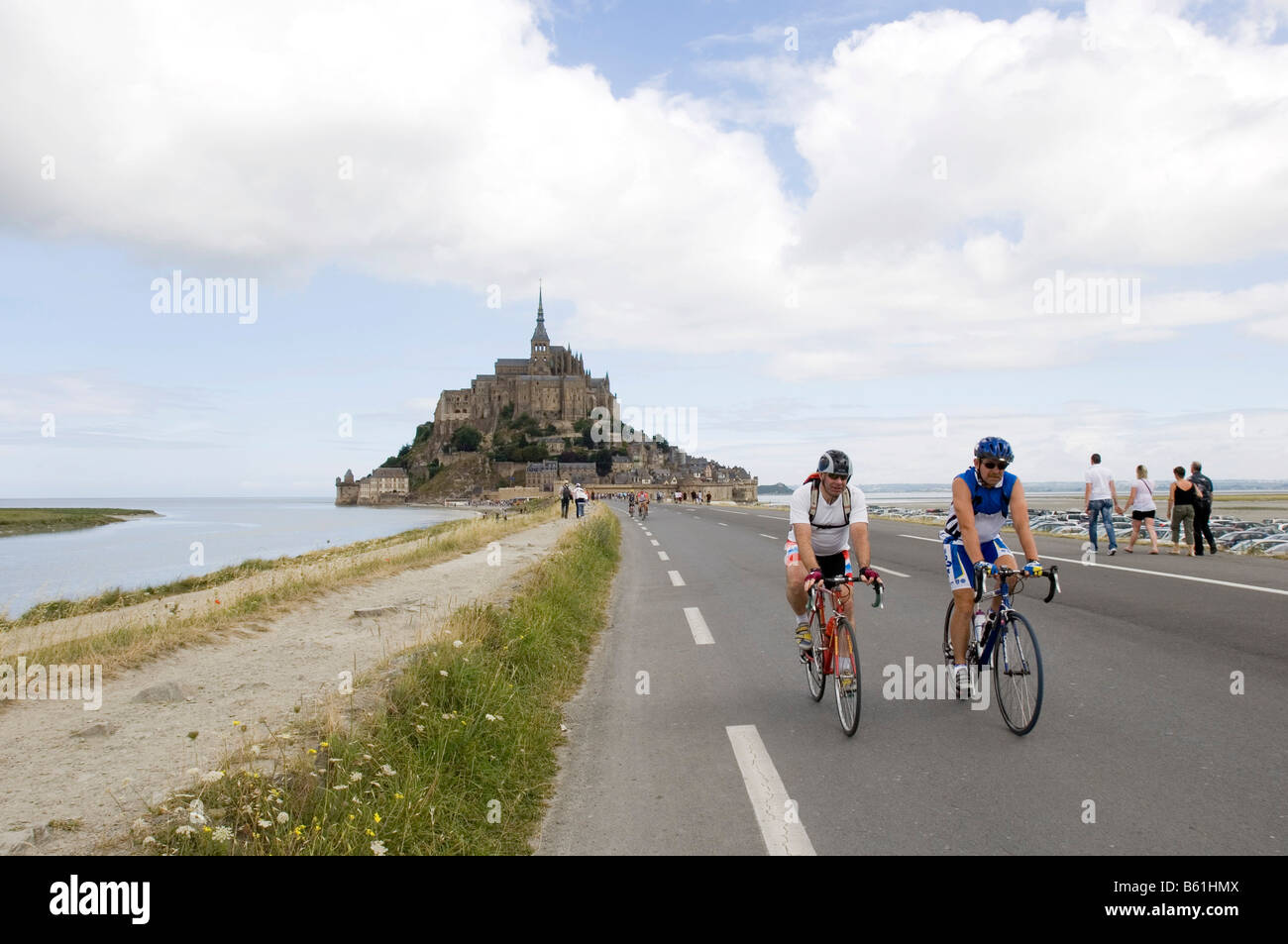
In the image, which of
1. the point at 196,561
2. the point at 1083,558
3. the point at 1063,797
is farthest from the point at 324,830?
the point at 196,561

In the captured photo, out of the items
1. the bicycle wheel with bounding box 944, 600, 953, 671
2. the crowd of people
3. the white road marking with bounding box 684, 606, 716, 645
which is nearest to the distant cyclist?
the bicycle wheel with bounding box 944, 600, 953, 671

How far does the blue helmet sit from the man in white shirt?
12535 mm

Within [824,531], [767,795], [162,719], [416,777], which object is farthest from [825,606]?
[162,719]

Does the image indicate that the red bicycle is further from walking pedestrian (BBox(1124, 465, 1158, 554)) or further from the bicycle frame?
walking pedestrian (BBox(1124, 465, 1158, 554))

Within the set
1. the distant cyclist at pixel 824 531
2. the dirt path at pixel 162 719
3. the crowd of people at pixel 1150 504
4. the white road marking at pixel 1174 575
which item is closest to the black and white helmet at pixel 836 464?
the distant cyclist at pixel 824 531

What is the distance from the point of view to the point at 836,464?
6.00 meters

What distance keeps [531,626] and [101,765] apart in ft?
13.2

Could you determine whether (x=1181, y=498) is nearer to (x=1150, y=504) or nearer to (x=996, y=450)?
(x=1150, y=504)

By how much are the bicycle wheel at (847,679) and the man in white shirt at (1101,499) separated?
13160 millimetres

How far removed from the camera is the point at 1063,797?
4.20 m

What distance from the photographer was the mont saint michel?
16212 centimetres

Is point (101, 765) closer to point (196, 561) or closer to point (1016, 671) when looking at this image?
point (1016, 671)

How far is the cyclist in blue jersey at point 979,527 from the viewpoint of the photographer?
5.69m

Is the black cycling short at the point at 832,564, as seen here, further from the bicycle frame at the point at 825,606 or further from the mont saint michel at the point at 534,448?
→ the mont saint michel at the point at 534,448
